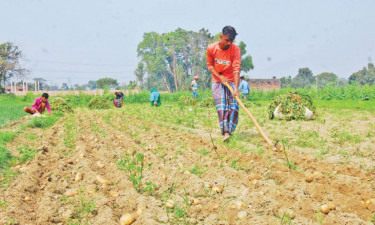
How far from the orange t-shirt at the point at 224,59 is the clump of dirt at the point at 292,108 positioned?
3.74m

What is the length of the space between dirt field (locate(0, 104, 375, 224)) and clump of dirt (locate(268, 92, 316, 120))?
3035 mm

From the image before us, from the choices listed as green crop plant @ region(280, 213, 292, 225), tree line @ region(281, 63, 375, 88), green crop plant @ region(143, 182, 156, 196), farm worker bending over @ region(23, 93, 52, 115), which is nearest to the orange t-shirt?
green crop plant @ region(143, 182, 156, 196)

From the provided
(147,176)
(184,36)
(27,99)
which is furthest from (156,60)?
(147,176)

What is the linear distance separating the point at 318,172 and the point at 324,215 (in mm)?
994

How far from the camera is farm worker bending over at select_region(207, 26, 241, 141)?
488cm

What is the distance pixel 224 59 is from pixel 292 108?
4.02 meters

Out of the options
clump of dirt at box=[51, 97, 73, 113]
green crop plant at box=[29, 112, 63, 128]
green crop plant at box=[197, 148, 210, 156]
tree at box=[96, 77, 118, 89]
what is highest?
tree at box=[96, 77, 118, 89]

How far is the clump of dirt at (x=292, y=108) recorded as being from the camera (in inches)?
311

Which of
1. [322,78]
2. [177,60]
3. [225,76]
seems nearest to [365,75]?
[322,78]

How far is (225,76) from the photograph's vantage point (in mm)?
5012

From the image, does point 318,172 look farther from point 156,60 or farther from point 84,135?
point 156,60

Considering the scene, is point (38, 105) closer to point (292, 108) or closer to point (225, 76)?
point (225, 76)

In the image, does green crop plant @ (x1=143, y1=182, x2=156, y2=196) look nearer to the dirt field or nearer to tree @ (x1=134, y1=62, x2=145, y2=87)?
the dirt field

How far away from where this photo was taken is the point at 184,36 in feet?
173
